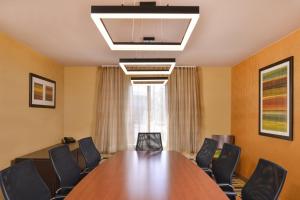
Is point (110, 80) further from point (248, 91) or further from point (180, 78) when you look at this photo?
point (248, 91)

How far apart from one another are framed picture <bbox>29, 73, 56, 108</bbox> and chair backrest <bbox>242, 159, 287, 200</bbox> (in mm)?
3571

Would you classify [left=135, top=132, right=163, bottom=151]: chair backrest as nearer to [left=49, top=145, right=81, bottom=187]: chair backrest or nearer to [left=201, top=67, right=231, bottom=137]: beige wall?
[left=201, top=67, right=231, bottom=137]: beige wall

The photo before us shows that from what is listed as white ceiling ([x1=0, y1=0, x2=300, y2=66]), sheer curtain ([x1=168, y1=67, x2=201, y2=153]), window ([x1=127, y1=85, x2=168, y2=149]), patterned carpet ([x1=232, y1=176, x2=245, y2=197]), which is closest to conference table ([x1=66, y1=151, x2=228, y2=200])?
white ceiling ([x1=0, y1=0, x2=300, y2=66])

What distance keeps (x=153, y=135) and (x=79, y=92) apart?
2199mm

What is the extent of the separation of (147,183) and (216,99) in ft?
13.2

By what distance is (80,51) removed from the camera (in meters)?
4.52

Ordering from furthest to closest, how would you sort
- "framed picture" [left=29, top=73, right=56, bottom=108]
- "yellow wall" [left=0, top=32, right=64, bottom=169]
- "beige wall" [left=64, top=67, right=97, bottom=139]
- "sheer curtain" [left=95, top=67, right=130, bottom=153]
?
"beige wall" [left=64, top=67, right=97, bottom=139]
"sheer curtain" [left=95, top=67, right=130, bottom=153]
"framed picture" [left=29, top=73, right=56, bottom=108]
"yellow wall" [left=0, top=32, right=64, bottom=169]

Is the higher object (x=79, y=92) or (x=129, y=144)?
(x=79, y=92)

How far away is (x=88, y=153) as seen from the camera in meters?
3.77

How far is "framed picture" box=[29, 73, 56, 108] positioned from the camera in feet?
14.2

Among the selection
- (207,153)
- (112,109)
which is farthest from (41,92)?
(207,153)


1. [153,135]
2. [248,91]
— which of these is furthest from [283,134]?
[153,135]

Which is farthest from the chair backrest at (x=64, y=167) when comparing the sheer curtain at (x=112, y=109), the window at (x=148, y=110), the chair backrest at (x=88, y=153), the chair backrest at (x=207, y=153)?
the window at (x=148, y=110)

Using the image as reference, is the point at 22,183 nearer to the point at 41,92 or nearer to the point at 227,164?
the point at 227,164
